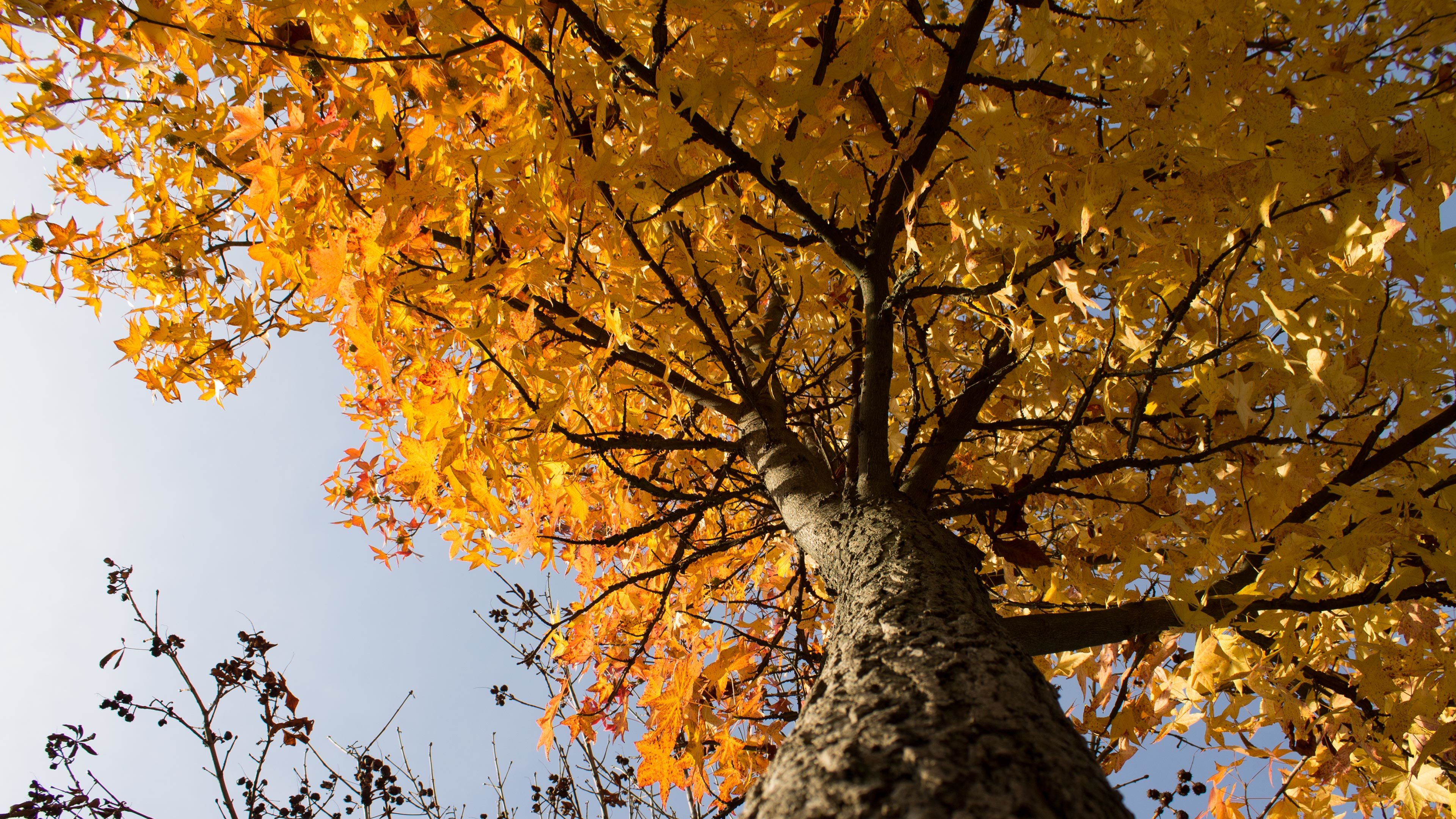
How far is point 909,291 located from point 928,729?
1.15m

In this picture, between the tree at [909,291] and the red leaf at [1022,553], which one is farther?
the red leaf at [1022,553]

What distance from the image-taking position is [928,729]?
2.54ft

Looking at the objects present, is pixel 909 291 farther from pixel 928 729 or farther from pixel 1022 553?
pixel 928 729

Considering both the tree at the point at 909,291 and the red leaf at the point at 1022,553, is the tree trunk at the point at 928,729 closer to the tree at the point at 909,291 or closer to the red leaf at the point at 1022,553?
the tree at the point at 909,291

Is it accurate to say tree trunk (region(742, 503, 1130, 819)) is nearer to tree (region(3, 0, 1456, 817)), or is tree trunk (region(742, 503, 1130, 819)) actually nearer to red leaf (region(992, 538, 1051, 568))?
tree (region(3, 0, 1456, 817))

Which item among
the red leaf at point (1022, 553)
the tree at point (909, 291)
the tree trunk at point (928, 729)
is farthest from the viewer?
the red leaf at point (1022, 553)

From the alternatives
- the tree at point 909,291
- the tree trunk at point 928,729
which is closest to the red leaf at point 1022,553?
the tree at point 909,291

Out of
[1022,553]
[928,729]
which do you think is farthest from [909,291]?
[928,729]

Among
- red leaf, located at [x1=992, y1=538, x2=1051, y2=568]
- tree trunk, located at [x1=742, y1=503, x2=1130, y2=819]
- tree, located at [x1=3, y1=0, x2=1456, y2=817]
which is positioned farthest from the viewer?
red leaf, located at [x1=992, y1=538, x2=1051, y2=568]

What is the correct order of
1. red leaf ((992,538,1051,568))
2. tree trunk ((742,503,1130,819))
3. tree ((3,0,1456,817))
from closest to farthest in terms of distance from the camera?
tree trunk ((742,503,1130,819)), tree ((3,0,1456,817)), red leaf ((992,538,1051,568))

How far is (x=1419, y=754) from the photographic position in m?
1.49

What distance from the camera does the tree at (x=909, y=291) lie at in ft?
3.92

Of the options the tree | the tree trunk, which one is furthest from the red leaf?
the tree trunk

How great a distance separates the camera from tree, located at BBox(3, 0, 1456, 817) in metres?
1.20
